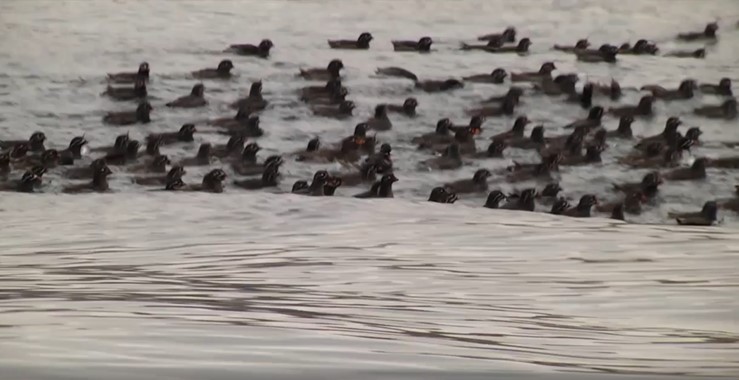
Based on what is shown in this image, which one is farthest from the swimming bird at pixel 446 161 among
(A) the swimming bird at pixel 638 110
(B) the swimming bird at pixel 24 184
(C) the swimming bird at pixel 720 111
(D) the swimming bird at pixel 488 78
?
(B) the swimming bird at pixel 24 184

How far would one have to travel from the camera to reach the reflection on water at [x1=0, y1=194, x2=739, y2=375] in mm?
897

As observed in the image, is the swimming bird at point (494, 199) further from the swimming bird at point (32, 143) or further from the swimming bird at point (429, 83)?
the swimming bird at point (32, 143)

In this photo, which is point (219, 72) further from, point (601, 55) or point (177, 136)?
point (601, 55)

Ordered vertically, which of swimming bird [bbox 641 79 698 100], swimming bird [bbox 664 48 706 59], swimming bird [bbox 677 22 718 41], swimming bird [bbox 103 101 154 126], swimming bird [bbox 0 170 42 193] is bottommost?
swimming bird [bbox 0 170 42 193]

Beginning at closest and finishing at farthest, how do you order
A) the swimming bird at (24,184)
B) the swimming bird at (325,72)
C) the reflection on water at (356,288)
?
1. the reflection on water at (356,288)
2. the swimming bird at (24,184)
3. the swimming bird at (325,72)

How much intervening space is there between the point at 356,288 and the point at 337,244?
0.07 metres

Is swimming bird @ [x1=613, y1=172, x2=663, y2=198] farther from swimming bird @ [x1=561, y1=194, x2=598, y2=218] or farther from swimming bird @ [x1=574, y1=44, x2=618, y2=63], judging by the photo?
swimming bird @ [x1=574, y1=44, x2=618, y2=63]

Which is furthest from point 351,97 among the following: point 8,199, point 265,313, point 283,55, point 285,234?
point 8,199

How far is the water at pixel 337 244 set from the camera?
0.90 m

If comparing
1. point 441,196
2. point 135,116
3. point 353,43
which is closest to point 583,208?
point 441,196

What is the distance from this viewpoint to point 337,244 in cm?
104

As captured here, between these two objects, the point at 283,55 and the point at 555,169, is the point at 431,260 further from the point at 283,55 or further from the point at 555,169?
the point at 283,55

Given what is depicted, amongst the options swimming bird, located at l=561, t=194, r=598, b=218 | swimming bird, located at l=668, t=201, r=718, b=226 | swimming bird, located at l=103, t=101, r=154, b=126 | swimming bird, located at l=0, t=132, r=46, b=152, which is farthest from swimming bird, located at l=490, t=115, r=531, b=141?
swimming bird, located at l=0, t=132, r=46, b=152

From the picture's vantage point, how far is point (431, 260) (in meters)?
1.02
